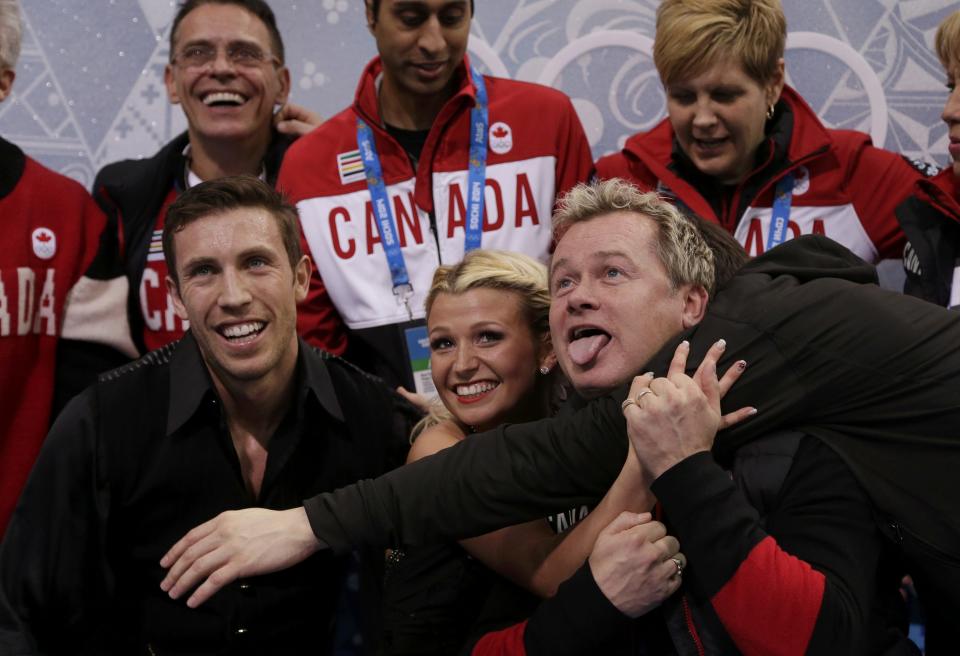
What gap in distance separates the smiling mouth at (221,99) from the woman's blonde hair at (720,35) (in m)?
1.20

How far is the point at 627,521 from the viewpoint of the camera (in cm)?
200

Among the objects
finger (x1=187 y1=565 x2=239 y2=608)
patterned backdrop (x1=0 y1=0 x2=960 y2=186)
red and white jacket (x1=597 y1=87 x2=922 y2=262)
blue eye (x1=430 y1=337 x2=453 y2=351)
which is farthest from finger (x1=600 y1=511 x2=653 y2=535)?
patterned backdrop (x1=0 y1=0 x2=960 y2=186)

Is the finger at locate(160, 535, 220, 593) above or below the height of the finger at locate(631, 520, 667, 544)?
above

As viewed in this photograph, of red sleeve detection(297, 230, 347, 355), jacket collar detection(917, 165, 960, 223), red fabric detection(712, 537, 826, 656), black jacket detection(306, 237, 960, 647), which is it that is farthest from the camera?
red sleeve detection(297, 230, 347, 355)

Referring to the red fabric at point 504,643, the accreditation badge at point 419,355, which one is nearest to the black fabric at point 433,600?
the red fabric at point 504,643

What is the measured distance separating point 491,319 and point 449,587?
0.59 metres

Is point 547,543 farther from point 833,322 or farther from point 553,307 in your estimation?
point 833,322

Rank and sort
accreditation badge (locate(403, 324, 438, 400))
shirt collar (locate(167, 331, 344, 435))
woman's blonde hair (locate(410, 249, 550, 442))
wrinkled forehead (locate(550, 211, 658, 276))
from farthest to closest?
accreditation badge (locate(403, 324, 438, 400))
woman's blonde hair (locate(410, 249, 550, 442))
shirt collar (locate(167, 331, 344, 435))
wrinkled forehead (locate(550, 211, 658, 276))

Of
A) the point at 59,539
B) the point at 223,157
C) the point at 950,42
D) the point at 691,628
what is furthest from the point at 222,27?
the point at 691,628

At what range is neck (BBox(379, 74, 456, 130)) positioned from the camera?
128 inches

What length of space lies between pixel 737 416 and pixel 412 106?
1.65 metres

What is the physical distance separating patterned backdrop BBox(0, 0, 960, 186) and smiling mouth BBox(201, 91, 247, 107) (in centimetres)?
67

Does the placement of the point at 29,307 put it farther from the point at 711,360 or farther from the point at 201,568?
the point at 711,360

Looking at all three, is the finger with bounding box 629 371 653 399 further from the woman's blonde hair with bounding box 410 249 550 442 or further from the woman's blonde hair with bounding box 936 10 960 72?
the woman's blonde hair with bounding box 936 10 960 72
